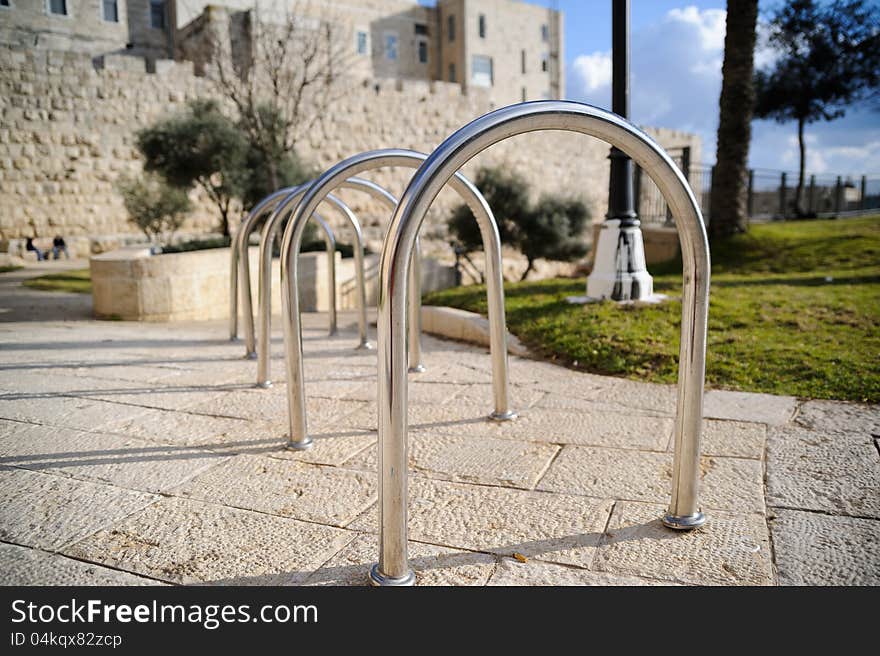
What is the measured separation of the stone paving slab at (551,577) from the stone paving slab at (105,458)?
117 cm

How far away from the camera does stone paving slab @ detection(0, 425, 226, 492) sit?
7.29ft

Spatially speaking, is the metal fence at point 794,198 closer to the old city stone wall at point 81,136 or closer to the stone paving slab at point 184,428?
the old city stone wall at point 81,136

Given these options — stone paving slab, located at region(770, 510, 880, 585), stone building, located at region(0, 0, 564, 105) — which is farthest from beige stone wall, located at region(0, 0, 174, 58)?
stone paving slab, located at region(770, 510, 880, 585)

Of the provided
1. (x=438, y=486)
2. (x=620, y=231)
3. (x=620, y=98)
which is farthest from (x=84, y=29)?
(x=438, y=486)

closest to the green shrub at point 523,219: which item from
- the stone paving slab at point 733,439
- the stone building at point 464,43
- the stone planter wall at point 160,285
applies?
the stone planter wall at point 160,285

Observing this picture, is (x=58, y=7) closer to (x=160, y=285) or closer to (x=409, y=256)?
(x=160, y=285)

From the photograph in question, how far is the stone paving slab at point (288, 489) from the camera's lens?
6.43 feet

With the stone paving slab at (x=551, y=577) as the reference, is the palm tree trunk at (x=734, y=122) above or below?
above

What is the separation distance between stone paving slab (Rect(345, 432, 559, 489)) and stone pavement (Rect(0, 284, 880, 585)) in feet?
0.03

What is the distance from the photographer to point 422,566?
1.62 meters

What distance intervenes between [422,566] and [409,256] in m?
0.77

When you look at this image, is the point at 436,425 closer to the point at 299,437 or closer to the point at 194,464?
the point at 299,437
